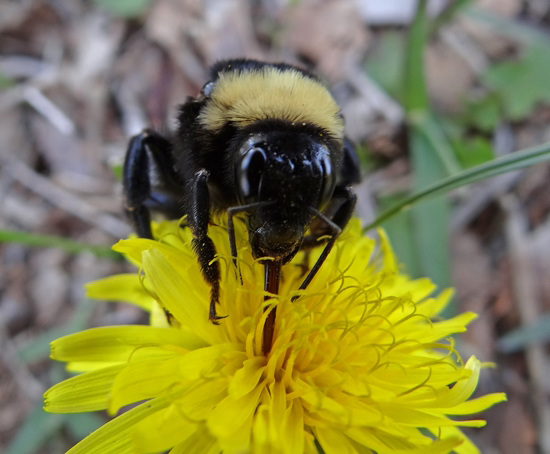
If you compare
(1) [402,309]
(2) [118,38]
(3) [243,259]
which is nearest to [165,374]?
(3) [243,259]

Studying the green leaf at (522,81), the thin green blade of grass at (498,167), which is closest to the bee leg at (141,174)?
the thin green blade of grass at (498,167)

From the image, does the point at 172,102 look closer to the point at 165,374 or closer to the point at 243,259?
the point at 243,259

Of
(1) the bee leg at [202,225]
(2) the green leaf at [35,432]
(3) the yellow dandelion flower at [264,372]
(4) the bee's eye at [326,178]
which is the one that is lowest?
(2) the green leaf at [35,432]

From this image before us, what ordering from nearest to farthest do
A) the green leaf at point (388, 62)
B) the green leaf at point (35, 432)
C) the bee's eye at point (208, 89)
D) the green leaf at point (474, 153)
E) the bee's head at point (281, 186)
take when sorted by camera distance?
the bee's head at point (281, 186) → the bee's eye at point (208, 89) → the green leaf at point (35, 432) → the green leaf at point (474, 153) → the green leaf at point (388, 62)

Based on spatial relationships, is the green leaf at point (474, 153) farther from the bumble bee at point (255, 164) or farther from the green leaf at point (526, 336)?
the bumble bee at point (255, 164)

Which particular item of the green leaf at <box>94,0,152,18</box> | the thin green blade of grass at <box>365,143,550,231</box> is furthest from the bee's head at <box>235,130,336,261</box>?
the green leaf at <box>94,0,152,18</box>

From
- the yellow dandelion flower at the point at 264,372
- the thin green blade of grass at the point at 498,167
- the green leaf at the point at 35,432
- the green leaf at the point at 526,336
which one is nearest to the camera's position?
the yellow dandelion flower at the point at 264,372
